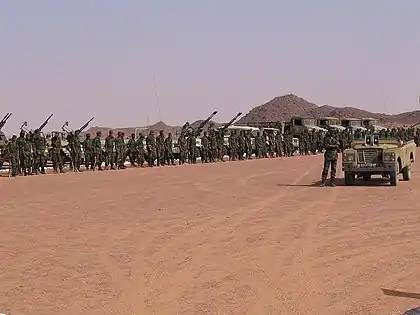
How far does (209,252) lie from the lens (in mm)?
9281

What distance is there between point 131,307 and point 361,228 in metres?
5.43

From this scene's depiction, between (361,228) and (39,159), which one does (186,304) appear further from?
(39,159)

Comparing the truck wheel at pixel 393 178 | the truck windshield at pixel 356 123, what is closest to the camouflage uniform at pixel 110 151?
the truck wheel at pixel 393 178

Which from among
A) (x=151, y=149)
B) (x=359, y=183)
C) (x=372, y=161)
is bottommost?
(x=359, y=183)

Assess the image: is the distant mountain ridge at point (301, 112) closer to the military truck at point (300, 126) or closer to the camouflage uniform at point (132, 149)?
the military truck at point (300, 126)

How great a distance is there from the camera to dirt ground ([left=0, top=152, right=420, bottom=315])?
6.85 m

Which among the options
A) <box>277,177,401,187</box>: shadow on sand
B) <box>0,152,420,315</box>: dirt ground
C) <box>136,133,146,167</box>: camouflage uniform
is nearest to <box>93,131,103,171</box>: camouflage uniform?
<box>136,133,146,167</box>: camouflage uniform

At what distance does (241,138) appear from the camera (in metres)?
36.8

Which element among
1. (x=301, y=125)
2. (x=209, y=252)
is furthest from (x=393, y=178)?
(x=301, y=125)

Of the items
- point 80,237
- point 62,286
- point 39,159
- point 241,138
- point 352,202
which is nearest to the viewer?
point 62,286

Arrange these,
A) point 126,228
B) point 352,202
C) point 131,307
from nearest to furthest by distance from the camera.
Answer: point 131,307
point 126,228
point 352,202

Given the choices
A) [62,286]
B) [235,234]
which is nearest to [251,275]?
[62,286]

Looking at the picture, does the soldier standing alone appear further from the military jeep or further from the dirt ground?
the dirt ground

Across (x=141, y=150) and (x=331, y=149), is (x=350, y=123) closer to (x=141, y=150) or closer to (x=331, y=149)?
(x=141, y=150)
